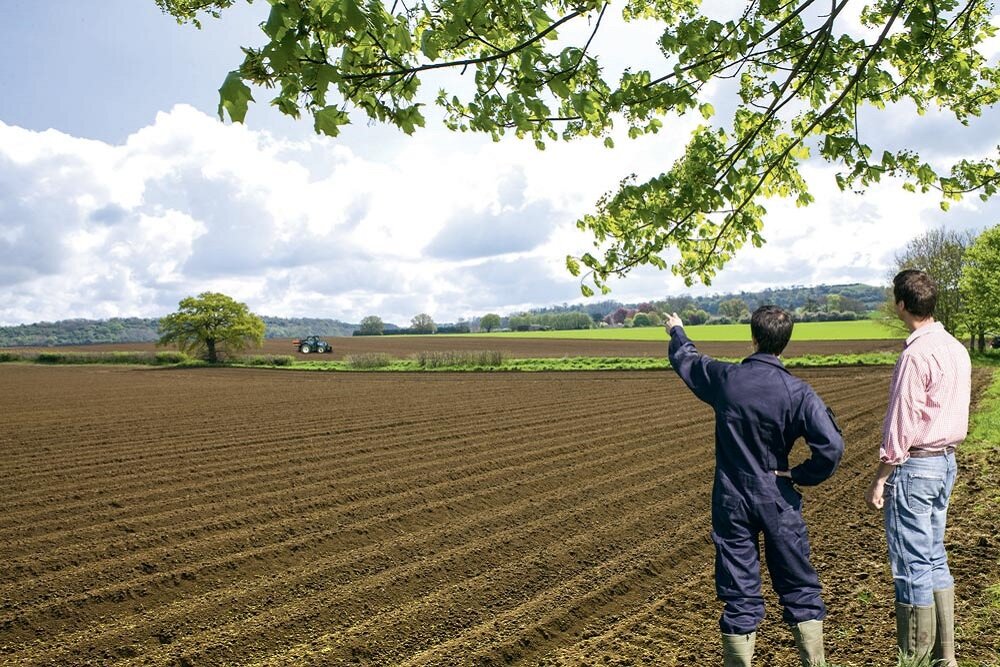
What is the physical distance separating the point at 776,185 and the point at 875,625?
418cm

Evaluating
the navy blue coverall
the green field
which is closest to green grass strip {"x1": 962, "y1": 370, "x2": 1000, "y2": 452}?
the navy blue coverall

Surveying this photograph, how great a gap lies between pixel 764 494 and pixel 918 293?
55.9 inches

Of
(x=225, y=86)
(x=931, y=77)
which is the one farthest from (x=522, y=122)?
(x=931, y=77)

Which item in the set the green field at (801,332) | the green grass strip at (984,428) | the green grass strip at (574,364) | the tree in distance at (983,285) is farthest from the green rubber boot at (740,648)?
the green field at (801,332)

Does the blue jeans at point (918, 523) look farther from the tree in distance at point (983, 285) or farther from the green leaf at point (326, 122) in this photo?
the tree in distance at point (983, 285)

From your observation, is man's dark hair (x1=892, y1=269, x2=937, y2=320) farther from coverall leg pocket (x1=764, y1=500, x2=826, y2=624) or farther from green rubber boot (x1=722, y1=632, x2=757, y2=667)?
green rubber boot (x1=722, y1=632, x2=757, y2=667)

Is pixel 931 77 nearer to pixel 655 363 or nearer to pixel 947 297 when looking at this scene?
pixel 655 363

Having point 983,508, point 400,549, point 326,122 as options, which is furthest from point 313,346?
point 326,122

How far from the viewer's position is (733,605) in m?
3.74

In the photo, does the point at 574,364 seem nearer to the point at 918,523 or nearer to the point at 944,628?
the point at 944,628

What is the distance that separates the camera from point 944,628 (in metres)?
3.97

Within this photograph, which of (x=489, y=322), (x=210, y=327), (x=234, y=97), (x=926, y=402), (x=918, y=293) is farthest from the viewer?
(x=489, y=322)

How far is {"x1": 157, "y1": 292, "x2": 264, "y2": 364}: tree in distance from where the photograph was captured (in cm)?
5194

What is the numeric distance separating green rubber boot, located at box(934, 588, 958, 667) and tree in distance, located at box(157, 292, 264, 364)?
173 feet
